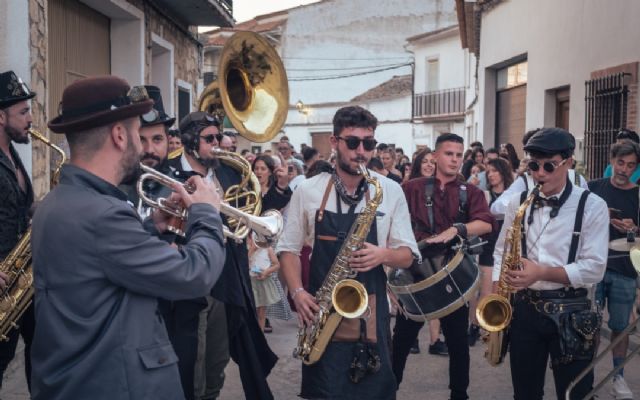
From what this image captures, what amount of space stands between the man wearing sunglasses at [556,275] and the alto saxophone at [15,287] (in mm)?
2650

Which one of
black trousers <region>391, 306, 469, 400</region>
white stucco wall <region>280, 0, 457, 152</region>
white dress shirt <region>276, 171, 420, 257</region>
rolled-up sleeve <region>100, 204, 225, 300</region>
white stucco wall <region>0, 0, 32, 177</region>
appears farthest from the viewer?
white stucco wall <region>280, 0, 457, 152</region>

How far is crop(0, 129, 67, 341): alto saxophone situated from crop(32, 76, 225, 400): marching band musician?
5.46ft

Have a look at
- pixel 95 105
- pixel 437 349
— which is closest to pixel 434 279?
pixel 437 349

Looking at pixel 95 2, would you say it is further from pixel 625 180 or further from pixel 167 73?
pixel 625 180

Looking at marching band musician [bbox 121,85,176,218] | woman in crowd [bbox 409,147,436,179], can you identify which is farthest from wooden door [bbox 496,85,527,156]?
marching band musician [bbox 121,85,176,218]

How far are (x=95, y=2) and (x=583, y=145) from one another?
24.0 feet

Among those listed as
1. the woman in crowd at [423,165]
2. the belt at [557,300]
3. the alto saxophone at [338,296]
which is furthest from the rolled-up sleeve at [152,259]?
the woman in crowd at [423,165]

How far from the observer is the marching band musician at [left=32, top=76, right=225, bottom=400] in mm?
2516

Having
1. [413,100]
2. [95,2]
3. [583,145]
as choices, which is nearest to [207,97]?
[95,2]

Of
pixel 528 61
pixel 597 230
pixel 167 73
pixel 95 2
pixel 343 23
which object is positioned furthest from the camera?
pixel 343 23

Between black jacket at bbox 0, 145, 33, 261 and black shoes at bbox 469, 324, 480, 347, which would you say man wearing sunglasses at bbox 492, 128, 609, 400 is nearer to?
black jacket at bbox 0, 145, 33, 261

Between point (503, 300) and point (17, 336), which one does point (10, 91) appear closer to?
point (17, 336)

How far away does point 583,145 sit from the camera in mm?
11594

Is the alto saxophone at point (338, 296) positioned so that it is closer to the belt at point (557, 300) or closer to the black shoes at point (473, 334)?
the belt at point (557, 300)
